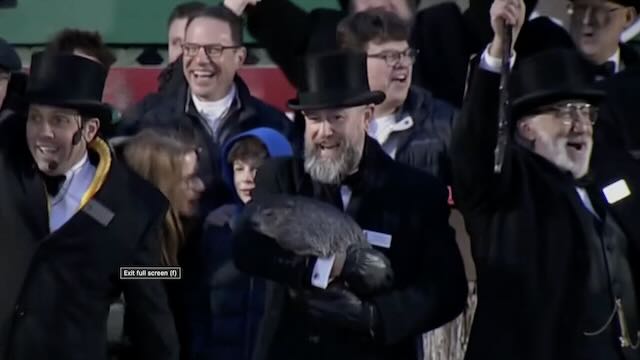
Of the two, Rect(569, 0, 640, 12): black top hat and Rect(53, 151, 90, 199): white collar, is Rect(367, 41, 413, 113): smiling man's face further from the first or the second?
Rect(53, 151, 90, 199): white collar

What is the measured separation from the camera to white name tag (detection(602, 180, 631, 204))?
6.47 m

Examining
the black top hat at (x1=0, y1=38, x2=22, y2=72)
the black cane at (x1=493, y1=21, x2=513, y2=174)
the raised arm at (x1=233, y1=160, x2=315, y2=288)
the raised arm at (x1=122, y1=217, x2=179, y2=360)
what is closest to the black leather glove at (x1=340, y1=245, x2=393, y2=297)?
the raised arm at (x1=233, y1=160, x2=315, y2=288)

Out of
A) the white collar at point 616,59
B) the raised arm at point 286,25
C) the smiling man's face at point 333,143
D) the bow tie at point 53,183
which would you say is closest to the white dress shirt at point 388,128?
the smiling man's face at point 333,143

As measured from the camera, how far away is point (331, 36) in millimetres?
7699

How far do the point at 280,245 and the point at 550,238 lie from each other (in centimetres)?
94

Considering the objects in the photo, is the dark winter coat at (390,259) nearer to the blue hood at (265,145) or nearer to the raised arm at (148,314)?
the raised arm at (148,314)

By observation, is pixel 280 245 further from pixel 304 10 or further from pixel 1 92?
pixel 304 10

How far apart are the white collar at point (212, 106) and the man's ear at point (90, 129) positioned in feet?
3.07

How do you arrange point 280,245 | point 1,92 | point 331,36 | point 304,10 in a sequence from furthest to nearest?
point 304,10
point 331,36
point 1,92
point 280,245

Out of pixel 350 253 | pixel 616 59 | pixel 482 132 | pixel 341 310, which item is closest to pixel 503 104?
pixel 482 132

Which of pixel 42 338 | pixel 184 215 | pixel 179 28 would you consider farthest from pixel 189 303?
pixel 179 28

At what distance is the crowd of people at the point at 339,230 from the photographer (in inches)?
241

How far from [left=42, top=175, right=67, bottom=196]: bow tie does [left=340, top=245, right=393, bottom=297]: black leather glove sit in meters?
1.06

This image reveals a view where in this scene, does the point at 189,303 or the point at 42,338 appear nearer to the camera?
the point at 42,338
